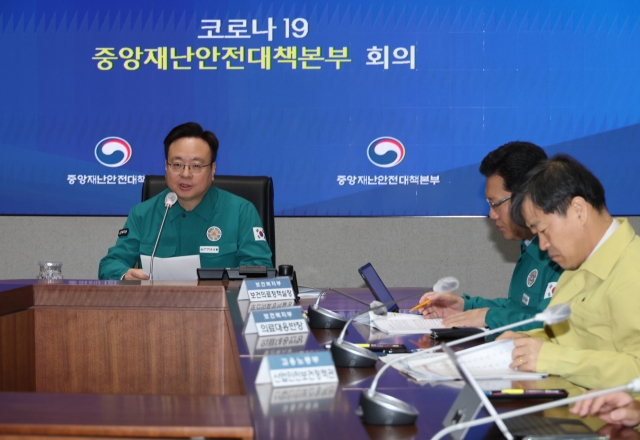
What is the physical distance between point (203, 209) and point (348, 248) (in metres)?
→ 1.04

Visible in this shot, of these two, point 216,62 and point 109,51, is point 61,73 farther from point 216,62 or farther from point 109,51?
point 216,62

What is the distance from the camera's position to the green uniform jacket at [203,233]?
3.09m

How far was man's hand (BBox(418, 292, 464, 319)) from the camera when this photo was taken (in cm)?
232

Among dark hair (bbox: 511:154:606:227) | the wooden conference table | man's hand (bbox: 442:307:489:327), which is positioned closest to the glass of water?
the wooden conference table

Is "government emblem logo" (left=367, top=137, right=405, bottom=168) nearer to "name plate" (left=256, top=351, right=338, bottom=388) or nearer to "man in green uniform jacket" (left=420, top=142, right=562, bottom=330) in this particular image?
"man in green uniform jacket" (left=420, top=142, right=562, bottom=330)

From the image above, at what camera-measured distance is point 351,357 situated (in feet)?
4.90

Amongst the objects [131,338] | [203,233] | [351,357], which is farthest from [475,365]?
→ [203,233]

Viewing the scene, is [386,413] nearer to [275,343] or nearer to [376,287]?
[275,343]

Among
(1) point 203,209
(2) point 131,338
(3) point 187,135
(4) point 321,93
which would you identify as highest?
(4) point 321,93

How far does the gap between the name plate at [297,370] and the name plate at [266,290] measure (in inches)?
35.6

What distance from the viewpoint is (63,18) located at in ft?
12.5

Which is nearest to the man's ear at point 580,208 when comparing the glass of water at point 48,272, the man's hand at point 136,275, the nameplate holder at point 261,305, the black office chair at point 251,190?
the nameplate holder at point 261,305

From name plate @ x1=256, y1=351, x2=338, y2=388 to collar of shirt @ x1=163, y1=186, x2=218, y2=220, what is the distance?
6.12 ft

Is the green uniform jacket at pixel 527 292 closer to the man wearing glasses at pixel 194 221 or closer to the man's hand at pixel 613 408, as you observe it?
the man's hand at pixel 613 408
